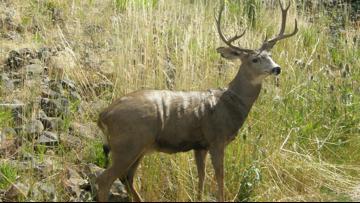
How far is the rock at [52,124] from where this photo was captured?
7480mm

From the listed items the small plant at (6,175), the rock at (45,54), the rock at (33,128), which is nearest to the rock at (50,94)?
the rock at (33,128)

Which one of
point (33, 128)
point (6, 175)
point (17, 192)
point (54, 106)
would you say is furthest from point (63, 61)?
point (17, 192)

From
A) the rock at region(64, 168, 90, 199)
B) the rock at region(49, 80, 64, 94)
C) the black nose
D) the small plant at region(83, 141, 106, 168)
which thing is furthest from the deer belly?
the rock at region(49, 80, 64, 94)

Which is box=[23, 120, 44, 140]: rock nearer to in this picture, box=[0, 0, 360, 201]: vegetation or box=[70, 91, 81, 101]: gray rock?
box=[0, 0, 360, 201]: vegetation

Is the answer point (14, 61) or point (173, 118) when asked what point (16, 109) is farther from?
point (173, 118)

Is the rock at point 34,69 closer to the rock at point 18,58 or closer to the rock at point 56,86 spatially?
the rock at point 18,58

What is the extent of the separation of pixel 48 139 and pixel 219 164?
1.87m

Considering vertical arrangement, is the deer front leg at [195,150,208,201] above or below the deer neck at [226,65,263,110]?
below

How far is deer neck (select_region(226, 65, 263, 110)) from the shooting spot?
6.72 meters

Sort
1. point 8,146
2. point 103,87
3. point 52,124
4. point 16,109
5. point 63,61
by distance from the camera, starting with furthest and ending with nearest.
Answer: point 63,61 < point 103,87 < point 16,109 < point 52,124 < point 8,146

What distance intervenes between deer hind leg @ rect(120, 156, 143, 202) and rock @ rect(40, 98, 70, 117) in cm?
148

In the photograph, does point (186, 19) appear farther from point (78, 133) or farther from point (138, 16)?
point (78, 133)

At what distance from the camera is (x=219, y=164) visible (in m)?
6.34

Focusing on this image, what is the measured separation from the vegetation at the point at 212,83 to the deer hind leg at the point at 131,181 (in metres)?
0.20
